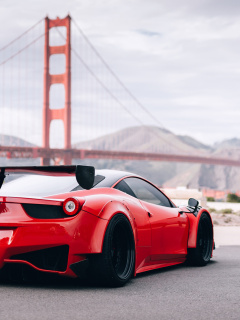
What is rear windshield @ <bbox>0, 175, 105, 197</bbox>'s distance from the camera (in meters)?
5.03

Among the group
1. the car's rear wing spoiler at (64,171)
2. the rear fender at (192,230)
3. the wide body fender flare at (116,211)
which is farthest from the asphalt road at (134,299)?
the car's rear wing spoiler at (64,171)

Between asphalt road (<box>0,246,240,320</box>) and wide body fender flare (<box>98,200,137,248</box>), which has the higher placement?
wide body fender flare (<box>98,200,137,248</box>)

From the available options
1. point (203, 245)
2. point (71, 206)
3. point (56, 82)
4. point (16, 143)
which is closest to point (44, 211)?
point (71, 206)

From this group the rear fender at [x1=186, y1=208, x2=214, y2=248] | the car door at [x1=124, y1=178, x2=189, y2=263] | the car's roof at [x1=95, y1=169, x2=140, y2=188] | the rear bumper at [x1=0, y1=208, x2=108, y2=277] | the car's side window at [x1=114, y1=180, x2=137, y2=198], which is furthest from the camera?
the rear fender at [x1=186, y1=208, x2=214, y2=248]

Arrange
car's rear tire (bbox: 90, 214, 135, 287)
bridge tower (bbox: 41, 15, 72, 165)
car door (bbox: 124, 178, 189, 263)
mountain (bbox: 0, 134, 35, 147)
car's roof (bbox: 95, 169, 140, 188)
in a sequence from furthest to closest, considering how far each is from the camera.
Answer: bridge tower (bbox: 41, 15, 72, 165)
mountain (bbox: 0, 134, 35, 147)
car door (bbox: 124, 178, 189, 263)
car's roof (bbox: 95, 169, 140, 188)
car's rear tire (bbox: 90, 214, 135, 287)

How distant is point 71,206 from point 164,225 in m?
1.45

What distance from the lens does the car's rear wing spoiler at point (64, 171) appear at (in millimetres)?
4768

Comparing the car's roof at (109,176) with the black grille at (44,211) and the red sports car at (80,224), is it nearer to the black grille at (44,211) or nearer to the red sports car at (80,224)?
the red sports car at (80,224)

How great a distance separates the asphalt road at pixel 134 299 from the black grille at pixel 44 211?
0.57 metres

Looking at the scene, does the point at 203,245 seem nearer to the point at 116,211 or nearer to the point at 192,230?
the point at 192,230

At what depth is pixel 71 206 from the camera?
464cm

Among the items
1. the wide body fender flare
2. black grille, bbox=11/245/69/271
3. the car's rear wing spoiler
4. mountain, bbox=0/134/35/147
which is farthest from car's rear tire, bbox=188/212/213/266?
mountain, bbox=0/134/35/147

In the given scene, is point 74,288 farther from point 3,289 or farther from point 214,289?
point 214,289

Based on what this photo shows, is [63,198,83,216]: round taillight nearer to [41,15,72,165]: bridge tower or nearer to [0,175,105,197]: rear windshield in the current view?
[0,175,105,197]: rear windshield
